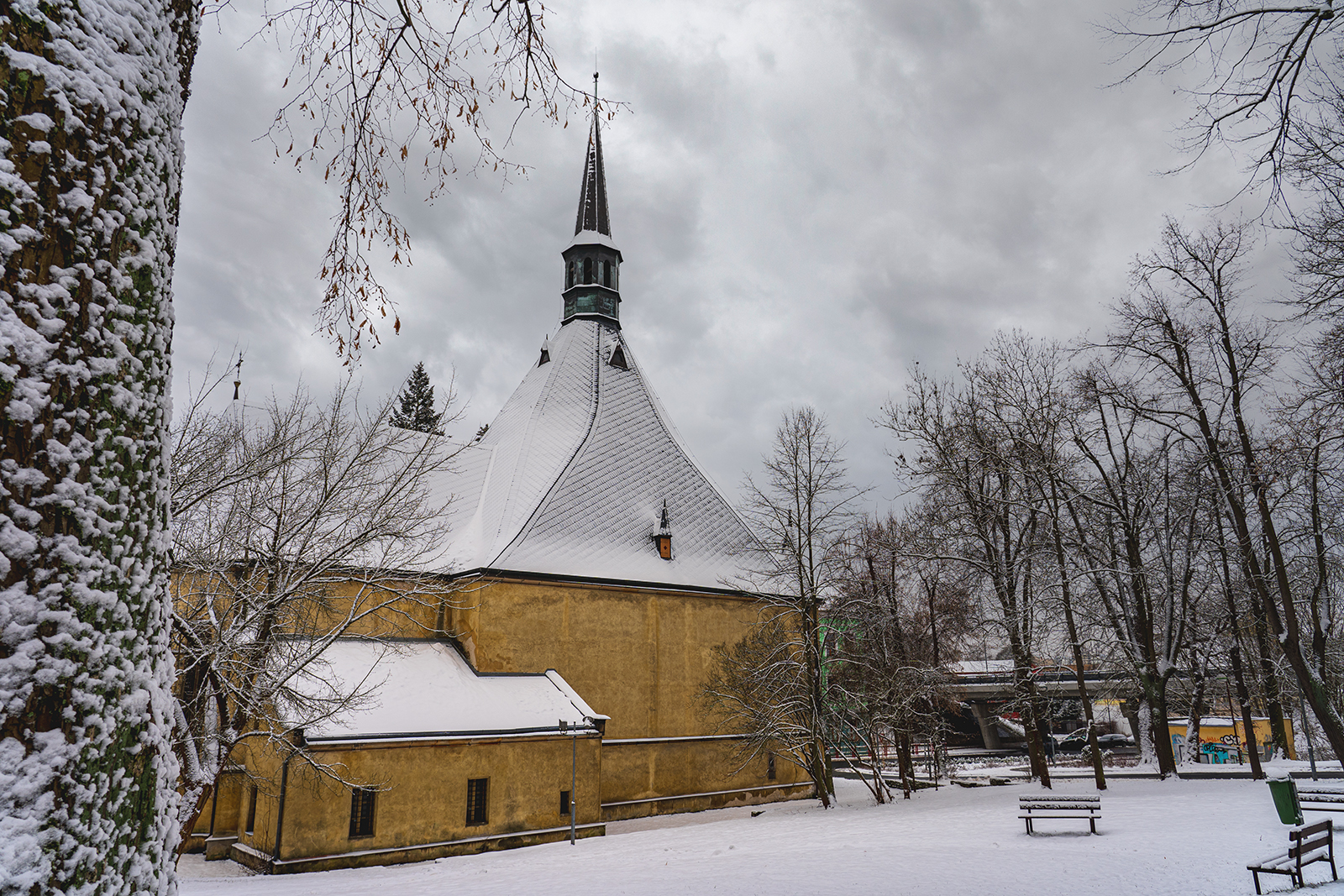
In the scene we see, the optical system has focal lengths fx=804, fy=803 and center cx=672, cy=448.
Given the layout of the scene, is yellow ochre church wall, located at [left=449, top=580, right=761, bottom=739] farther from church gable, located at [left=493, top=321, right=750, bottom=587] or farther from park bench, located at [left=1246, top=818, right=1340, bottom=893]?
park bench, located at [left=1246, top=818, right=1340, bottom=893]

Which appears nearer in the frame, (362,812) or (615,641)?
(362,812)

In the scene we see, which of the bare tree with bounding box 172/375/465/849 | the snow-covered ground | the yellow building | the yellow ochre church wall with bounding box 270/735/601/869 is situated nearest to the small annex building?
the yellow ochre church wall with bounding box 270/735/601/869

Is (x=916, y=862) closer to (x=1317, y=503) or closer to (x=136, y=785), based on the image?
(x=136, y=785)

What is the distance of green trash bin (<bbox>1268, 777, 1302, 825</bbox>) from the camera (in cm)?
1188

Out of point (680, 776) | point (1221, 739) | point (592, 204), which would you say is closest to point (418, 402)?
point (592, 204)

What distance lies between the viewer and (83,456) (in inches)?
96.7

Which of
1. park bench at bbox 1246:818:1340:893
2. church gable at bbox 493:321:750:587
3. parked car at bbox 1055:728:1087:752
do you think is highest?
church gable at bbox 493:321:750:587

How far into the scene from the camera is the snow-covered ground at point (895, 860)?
9.78 metres

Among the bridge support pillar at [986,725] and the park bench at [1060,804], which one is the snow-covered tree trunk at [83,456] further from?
the bridge support pillar at [986,725]

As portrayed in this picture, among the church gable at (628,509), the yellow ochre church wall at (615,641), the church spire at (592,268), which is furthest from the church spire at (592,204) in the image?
the yellow ochre church wall at (615,641)

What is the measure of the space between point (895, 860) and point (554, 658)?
12.4 m

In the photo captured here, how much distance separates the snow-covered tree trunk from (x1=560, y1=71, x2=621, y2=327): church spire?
96.7 feet

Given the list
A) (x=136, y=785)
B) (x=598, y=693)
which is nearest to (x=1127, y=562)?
(x=598, y=693)

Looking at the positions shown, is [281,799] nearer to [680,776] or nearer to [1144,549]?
[680,776]
